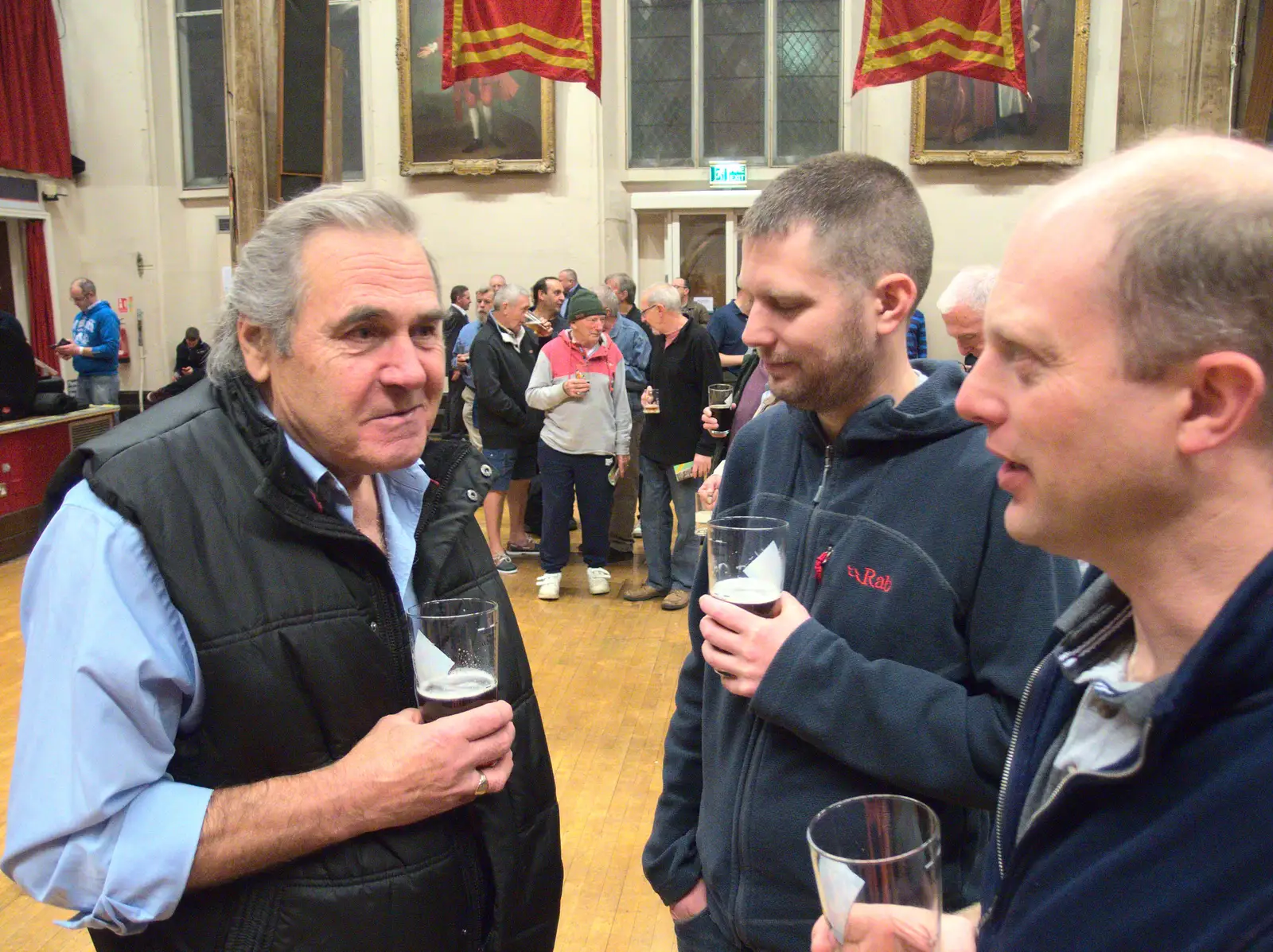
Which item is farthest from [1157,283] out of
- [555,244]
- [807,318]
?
[555,244]

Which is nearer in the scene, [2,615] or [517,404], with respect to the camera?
[2,615]

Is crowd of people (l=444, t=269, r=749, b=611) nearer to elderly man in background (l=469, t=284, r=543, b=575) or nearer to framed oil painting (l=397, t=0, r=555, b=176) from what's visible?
elderly man in background (l=469, t=284, r=543, b=575)

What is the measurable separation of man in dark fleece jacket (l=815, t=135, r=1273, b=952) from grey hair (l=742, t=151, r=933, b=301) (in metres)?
0.64

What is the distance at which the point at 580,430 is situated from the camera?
21.4 ft

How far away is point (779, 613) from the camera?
1539 mm

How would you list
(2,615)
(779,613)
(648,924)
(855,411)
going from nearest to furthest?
1. (779,613)
2. (855,411)
3. (648,924)
4. (2,615)

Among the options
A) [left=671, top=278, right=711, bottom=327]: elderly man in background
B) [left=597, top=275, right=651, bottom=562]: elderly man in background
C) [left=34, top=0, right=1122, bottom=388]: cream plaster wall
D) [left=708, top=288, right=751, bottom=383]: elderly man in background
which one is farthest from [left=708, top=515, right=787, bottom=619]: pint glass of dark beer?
[left=34, top=0, right=1122, bottom=388]: cream plaster wall

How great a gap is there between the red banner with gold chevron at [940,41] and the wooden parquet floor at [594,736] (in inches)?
177

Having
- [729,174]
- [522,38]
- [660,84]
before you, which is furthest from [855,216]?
[660,84]

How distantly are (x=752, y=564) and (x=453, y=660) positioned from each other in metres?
0.44

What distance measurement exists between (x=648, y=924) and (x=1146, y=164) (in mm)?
2903

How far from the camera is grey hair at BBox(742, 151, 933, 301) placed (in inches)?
63.3

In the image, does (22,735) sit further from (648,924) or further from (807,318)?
(648,924)

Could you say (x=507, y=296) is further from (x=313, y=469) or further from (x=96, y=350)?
(x=96, y=350)
